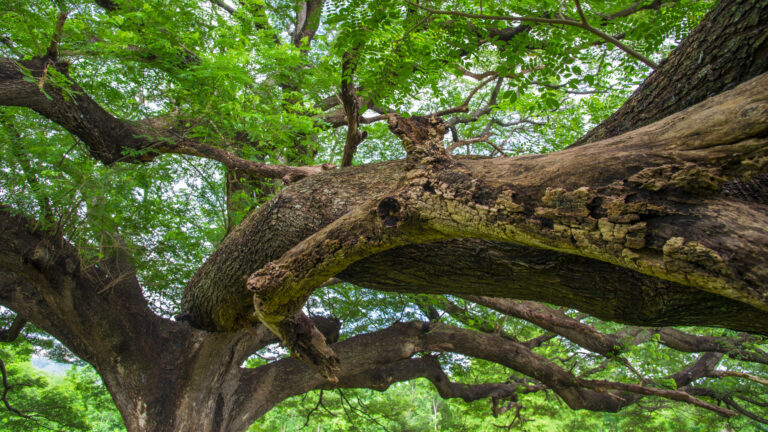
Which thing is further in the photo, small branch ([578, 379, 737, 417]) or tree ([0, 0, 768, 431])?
small branch ([578, 379, 737, 417])

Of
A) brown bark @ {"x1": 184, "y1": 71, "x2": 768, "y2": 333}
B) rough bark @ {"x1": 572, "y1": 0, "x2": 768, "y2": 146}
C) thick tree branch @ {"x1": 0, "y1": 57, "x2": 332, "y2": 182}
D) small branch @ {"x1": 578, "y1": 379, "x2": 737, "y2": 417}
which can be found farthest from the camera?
small branch @ {"x1": 578, "y1": 379, "x2": 737, "y2": 417}

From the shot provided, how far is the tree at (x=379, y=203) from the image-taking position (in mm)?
1447

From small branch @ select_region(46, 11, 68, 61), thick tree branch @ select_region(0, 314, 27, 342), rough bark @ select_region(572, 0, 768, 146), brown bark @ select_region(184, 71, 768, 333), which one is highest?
small branch @ select_region(46, 11, 68, 61)

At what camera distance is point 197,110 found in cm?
445

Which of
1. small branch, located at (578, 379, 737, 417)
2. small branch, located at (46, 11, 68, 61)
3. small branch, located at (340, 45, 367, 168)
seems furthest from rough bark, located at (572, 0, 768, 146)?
small branch, located at (46, 11, 68, 61)

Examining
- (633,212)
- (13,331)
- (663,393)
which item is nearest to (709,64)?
(633,212)

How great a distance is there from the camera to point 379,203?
74.9 inches

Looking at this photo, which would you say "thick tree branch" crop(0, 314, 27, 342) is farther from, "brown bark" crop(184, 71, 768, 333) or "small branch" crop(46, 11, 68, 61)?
"brown bark" crop(184, 71, 768, 333)

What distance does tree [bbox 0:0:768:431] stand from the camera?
4.75 ft

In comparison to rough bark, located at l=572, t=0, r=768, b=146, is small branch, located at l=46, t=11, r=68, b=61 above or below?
above

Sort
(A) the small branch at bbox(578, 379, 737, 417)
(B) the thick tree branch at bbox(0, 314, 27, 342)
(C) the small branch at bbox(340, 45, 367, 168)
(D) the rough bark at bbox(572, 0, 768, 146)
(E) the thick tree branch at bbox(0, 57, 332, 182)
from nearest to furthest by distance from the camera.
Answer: (D) the rough bark at bbox(572, 0, 768, 146)
(C) the small branch at bbox(340, 45, 367, 168)
(E) the thick tree branch at bbox(0, 57, 332, 182)
(A) the small branch at bbox(578, 379, 737, 417)
(B) the thick tree branch at bbox(0, 314, 27, 342)

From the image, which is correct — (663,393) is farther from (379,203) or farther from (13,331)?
(13,331)

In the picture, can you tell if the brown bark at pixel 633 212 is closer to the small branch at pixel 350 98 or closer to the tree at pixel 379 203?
the tree at pixel 379 203

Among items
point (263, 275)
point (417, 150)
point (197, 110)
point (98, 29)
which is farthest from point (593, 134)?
point (98, 29)
